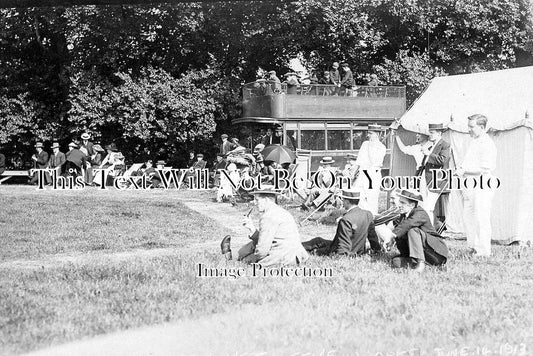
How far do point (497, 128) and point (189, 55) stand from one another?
9.03 meters

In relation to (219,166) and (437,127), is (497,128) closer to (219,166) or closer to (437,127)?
(437,127)

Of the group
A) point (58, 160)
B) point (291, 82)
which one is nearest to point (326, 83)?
point (291, 82)

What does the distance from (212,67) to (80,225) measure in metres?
6.95

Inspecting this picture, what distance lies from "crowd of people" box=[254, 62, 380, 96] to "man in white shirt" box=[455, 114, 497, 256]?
734cm

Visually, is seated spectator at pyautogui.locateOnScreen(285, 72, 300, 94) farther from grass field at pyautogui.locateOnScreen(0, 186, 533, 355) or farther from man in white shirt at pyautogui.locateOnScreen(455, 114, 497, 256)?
man in white shirt at pyautogui.locateOnScreen(455, 114, 497, 256)

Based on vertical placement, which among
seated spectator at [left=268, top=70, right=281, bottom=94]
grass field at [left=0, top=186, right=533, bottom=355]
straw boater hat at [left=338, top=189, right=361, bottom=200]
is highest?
seated spectator at [left=268, top=70, right=281, bottom=94]

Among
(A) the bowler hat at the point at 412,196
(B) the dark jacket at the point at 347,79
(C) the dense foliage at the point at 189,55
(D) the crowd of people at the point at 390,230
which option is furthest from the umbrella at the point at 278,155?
(A) the bowler hat at the point at 412,196

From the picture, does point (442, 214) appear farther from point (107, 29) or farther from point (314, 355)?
point (107, 29)

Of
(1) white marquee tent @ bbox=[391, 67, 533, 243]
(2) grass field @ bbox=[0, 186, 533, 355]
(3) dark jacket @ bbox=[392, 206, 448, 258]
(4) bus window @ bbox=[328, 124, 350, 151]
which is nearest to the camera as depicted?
(2) grass field @ bbox=[0, 186, 533, 355]

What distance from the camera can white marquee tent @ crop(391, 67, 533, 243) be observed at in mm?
9086

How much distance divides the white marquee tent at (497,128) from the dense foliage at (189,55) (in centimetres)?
391

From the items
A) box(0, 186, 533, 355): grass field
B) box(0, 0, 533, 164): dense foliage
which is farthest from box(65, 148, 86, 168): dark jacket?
box(0, 186, 533, 355): grass field

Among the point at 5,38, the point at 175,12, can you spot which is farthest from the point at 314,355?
the point at 5,38

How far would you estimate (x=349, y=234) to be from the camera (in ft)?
25.0
